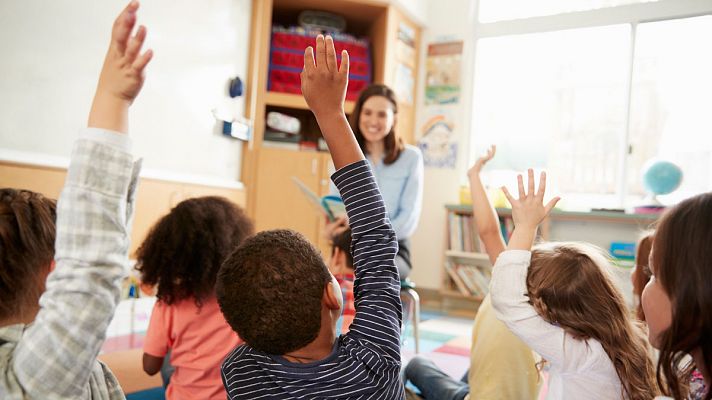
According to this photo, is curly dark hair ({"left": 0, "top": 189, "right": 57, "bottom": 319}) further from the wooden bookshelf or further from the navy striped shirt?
the wooden bookshelf

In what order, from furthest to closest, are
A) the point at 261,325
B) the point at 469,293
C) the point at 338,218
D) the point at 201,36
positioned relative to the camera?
the point at 469,293 < the point at 201,36 < the point at 338,218 < the point at 261,325

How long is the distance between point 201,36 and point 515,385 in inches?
102

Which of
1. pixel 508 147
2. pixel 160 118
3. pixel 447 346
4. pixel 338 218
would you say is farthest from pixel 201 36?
pixel 508 147

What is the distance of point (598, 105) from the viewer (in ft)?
13.5

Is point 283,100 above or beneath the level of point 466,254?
above

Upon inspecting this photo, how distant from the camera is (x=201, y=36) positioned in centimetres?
316

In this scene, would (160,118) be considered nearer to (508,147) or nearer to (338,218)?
(338,218)

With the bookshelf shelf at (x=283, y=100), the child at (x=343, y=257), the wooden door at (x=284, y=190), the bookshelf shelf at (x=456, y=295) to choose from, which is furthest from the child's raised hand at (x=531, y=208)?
the bookshelf shelf at (x=456, y=295)

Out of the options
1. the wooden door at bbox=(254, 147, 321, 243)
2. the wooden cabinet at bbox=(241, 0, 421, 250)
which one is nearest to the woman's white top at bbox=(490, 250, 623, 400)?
the wooden cabinet at bbox=(241, 0, 421, 250)

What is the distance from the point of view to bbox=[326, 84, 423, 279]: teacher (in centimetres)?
249

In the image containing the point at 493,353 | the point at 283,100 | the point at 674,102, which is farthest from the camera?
the point at 674,102

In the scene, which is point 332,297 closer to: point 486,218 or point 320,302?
point 320,302

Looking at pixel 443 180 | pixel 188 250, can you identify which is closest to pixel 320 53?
pixel 188 250

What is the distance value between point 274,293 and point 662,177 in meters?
3.49
